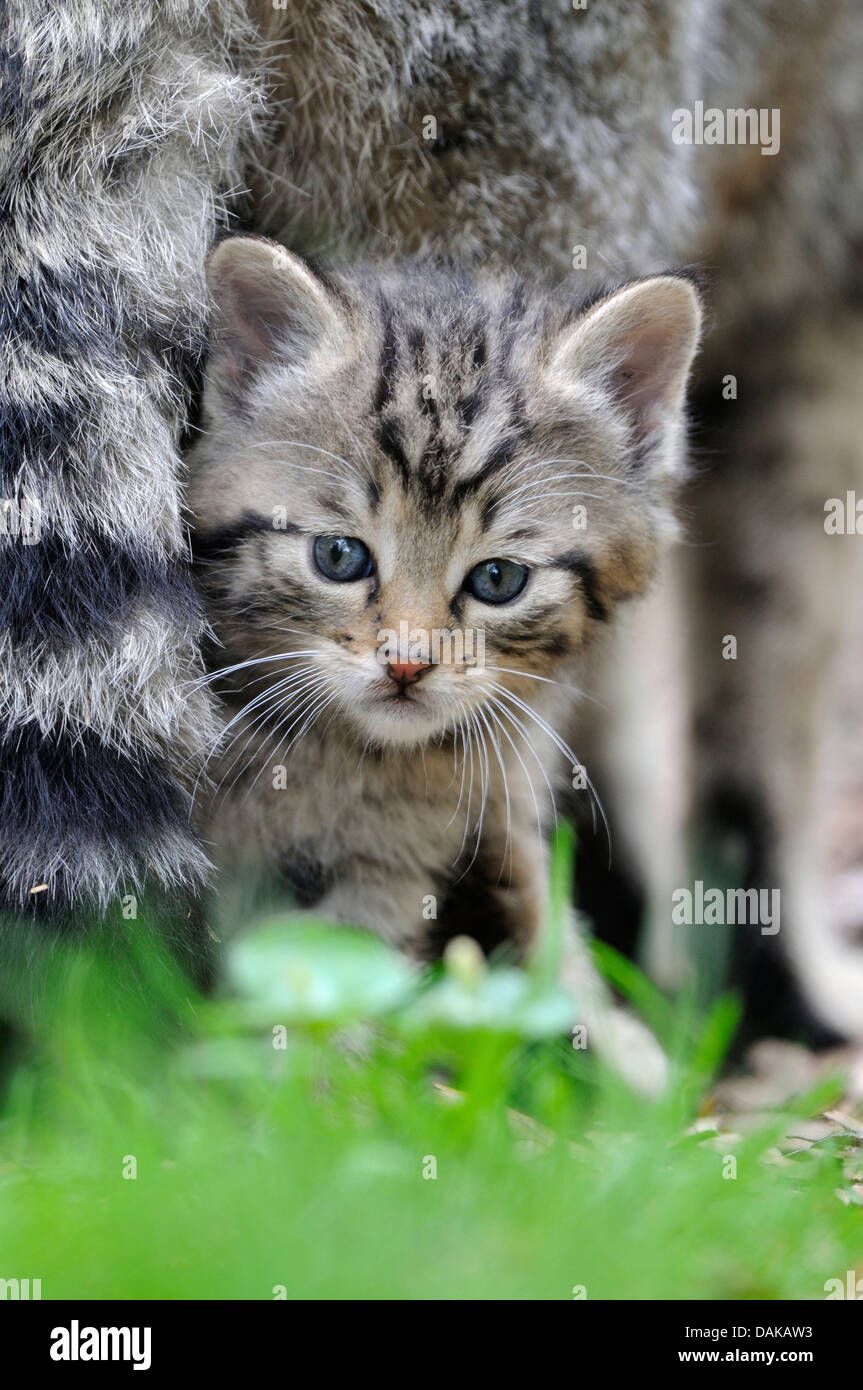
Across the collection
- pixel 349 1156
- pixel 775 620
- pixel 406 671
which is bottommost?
pixel 349 1156

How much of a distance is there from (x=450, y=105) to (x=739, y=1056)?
1862 mm

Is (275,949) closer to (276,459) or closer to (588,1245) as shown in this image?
(588,1245)

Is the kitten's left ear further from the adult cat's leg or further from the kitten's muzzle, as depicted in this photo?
the adult cat's leg

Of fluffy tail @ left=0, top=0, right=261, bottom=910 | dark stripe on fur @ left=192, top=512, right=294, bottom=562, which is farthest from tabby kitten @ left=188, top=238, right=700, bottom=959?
fluffy tail @ left=0, top=0, right=261, bottom=910

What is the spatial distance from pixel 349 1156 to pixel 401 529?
0.88 meters

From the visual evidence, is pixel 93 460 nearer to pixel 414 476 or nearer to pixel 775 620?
pixel 414 476

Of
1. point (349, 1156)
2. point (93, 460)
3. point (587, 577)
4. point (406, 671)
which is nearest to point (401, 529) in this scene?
point (406, 671)

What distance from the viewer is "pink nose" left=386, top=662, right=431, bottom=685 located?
1993mm

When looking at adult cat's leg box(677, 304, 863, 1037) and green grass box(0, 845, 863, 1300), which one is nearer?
green grass box(0, 845, 863, 1300)

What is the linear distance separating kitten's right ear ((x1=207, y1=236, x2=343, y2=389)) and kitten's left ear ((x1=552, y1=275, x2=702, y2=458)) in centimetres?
37

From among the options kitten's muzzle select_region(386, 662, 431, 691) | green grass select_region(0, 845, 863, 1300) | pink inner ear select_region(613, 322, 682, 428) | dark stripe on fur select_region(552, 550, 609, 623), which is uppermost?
pink inner ear select_region(613, 322, 682, 428)

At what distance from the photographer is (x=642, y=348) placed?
7.29 feet

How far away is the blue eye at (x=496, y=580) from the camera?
83.0 inches
